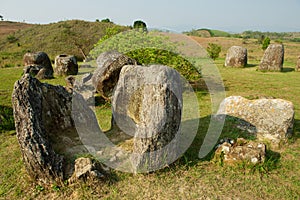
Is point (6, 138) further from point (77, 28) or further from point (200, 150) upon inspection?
point (77, 28)

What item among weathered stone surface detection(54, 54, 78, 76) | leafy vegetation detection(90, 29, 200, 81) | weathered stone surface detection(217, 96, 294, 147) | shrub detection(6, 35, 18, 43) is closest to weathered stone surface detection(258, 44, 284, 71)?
leafy vegetation detection(90, 29, 200, 81)

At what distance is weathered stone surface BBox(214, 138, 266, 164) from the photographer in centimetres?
555

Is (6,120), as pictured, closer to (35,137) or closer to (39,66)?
(35,137)

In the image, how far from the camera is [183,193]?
193 inches

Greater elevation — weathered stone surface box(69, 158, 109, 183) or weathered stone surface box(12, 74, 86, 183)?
weathered stone surface box(12, 74, 86, 183)

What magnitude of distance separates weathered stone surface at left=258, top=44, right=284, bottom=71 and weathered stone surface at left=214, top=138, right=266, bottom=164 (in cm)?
1440

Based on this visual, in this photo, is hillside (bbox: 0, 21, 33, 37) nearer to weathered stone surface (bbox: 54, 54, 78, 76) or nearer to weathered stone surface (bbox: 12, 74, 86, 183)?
weathered stone surface (bbox: 54, 54, 78, 76)

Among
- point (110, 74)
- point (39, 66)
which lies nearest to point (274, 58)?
point (110, 74)

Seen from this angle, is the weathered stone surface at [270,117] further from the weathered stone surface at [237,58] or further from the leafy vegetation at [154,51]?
the weathered stone surface at [237,58]

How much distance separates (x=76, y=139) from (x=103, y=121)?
181 centimetres

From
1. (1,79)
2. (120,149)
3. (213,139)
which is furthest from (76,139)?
(1,79)

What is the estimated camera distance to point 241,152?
18.5 ft

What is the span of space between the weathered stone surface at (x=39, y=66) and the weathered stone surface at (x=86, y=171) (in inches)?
455

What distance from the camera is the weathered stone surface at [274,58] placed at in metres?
18.1
